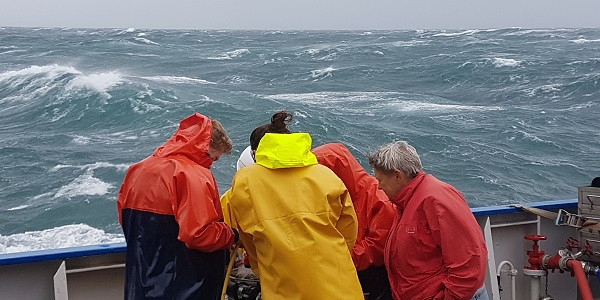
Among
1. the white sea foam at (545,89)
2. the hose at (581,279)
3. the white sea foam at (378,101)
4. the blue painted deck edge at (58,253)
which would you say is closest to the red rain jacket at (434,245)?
the hose at (581,279)

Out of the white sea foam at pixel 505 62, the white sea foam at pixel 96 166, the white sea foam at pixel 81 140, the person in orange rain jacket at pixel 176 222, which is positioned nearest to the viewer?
the person in orange rain jacket at pixel 176 222

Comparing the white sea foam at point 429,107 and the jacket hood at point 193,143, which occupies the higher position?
the jacket hood at point 193,143

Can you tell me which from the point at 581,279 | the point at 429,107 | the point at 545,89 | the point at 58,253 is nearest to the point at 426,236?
the point at 581,279

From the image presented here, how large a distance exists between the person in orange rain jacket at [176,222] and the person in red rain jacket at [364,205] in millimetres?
495

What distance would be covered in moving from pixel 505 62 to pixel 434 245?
109 ft

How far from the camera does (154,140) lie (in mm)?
18719

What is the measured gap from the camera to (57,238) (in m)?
11.1

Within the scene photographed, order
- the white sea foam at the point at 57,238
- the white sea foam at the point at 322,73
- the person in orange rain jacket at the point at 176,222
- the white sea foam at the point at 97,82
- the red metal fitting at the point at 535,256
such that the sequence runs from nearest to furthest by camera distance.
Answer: the person in orange rain jacket at the point at 176,222, the red metal fitting at the point at 535,256, the white sea foam at the point at 57,238, the white sea foam at the point at 97,82, the white sea foam at the point at 322,73

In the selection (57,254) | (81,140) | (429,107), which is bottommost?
(429,107)

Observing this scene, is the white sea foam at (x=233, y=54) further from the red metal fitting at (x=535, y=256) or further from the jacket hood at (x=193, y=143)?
the jacket hood at (x=193, y=143)

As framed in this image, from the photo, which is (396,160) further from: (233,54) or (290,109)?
(233,54)

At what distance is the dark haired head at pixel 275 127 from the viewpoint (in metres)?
3.14

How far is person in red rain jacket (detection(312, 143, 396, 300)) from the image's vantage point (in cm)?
321

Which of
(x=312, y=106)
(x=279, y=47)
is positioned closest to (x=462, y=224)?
(x=312, y=106)
